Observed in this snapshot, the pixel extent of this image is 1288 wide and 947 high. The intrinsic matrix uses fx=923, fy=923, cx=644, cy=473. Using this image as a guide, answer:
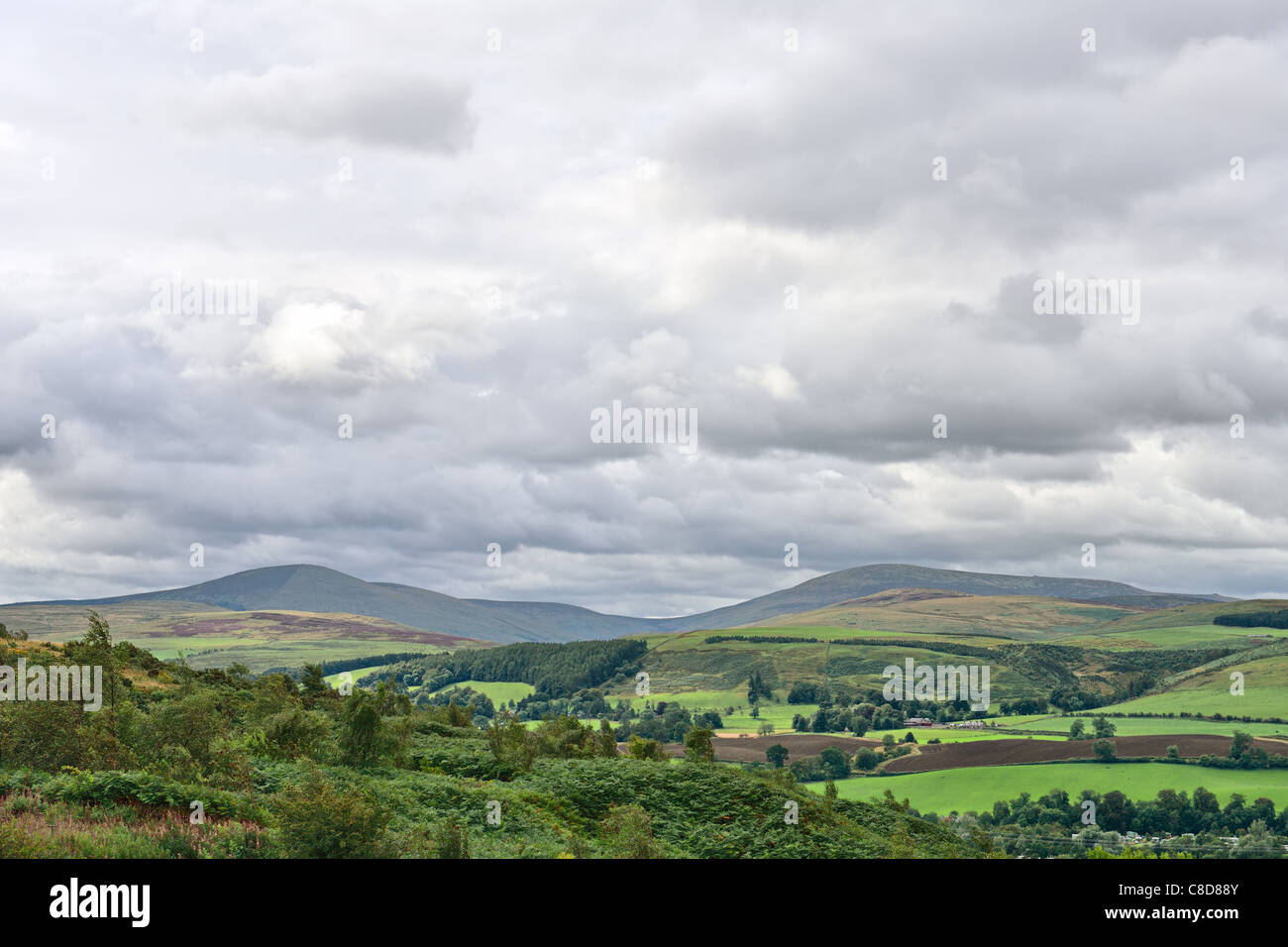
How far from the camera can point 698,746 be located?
44031 mm

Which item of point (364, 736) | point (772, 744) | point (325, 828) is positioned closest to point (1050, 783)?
point (772, 744)

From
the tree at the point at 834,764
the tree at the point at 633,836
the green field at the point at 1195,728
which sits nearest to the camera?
the tree at the point at 633,836

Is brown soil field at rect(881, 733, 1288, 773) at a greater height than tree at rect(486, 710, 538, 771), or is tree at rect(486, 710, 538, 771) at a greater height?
tree at rect(486, 710, 538, 771)

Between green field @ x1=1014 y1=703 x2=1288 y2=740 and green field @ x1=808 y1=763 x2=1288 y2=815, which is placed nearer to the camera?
green field @ x1=808 y1=763 x2=1288 y2=815

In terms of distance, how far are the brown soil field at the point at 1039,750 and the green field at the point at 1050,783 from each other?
506 centimetres

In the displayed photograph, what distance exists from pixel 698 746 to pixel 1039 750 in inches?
5276

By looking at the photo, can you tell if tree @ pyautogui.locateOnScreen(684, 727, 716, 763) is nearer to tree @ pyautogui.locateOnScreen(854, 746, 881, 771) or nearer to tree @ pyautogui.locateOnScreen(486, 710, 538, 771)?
tree @ pyautogui.locateOnScreen(486, 710, 538, 771)

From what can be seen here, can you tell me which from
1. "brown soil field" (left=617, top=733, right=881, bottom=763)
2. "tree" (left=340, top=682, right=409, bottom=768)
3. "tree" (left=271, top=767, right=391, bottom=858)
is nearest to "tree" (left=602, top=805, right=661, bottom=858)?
"tree" (left=271, top=767, right=391, bottom=858)

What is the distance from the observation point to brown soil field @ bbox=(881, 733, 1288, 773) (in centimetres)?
14762

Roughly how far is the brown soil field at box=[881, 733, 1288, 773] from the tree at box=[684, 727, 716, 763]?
109727 mm

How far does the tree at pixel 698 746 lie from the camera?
4312 centimetres

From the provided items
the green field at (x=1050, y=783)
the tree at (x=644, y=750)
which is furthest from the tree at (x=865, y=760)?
the tree at (x=644, y=750)

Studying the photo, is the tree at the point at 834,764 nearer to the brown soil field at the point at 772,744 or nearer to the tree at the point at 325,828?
the brown soil field at the point at 772,744
